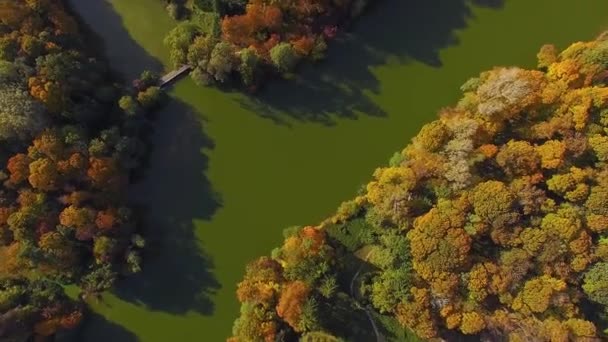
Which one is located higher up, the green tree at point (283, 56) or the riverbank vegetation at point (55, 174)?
the green tree at point (283, 56)

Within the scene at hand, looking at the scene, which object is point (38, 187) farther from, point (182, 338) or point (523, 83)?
point (523, 83)

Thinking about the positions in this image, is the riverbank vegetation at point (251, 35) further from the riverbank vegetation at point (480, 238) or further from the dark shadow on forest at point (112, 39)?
the riverbank vegetation at point (480, 238)

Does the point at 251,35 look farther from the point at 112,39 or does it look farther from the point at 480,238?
the point at 480,238

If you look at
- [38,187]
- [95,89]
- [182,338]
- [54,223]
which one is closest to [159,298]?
[182,338]

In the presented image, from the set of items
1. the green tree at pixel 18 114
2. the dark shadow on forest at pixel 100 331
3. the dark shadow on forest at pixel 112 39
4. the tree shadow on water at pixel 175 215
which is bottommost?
the dark shadow on forest at pixel 100 331

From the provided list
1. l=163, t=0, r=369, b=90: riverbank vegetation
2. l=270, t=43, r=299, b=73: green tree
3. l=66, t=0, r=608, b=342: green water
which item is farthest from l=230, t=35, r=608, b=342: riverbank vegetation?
l=163, t=0, r=369, b=90: riverbank vegetation

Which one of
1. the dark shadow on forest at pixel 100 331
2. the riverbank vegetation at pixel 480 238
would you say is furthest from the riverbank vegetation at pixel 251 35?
the dark shadow on forest at pixel 100 331

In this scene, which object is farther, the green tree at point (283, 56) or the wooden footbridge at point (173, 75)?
the wooden footbridge at point (173, 75)
